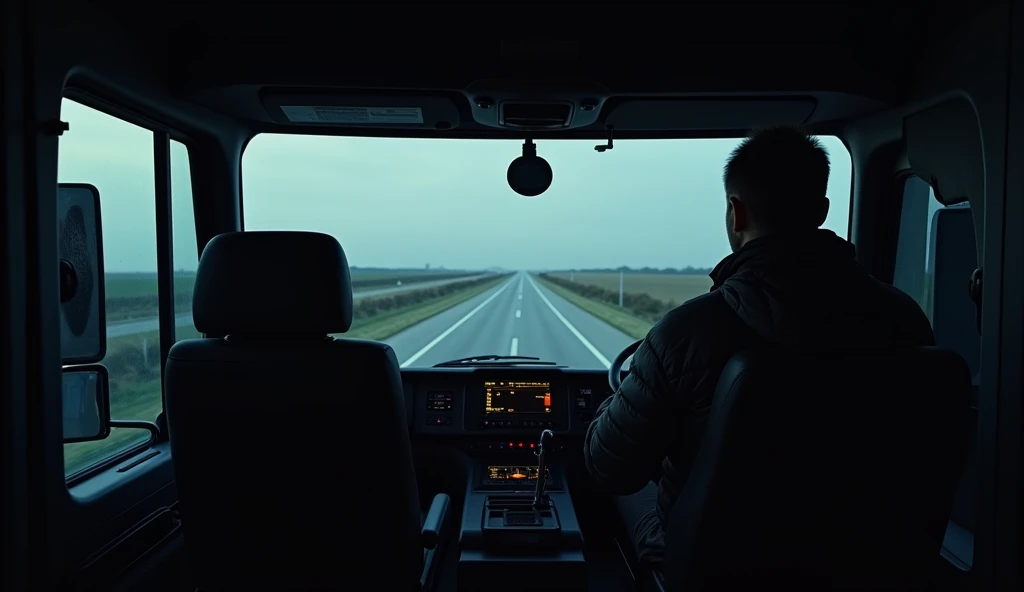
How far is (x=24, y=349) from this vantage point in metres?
2.25

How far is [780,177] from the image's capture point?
79.3 inches

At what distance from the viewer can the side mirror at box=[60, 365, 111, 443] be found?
2.55m

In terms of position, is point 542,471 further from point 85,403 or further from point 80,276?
point 80,276

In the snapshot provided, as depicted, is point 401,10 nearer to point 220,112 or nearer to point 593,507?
point 220,112

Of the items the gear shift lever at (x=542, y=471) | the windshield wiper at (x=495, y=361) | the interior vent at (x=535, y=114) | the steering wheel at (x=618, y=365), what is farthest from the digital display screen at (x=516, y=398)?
the interior vent at (x=535, y=114)

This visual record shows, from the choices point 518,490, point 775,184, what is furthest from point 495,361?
point 775,184

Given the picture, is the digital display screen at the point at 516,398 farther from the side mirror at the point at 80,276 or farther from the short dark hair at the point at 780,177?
the short dark hair at the point at 780,177

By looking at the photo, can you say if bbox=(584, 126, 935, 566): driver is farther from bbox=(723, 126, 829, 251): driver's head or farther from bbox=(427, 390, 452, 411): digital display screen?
bbox=(427, 390, 452, 411): digital display screen

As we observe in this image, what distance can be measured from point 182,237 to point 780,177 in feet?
11.2

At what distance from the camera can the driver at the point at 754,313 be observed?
1759 millimetres

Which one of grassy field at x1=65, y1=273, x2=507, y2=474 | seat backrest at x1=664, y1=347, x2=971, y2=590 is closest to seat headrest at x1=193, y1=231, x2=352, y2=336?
grassy field at x1=65, y1=273, x2=507, y2=474

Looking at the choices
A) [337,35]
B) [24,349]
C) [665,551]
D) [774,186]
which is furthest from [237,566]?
[337,35]

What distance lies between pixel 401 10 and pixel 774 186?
7.14ft

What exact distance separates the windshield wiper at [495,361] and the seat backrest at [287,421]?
181 cm
